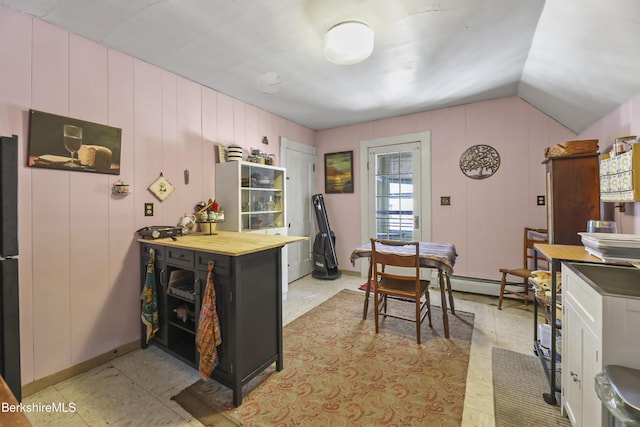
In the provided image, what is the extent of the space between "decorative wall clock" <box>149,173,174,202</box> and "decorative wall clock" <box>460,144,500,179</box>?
11.9 ft

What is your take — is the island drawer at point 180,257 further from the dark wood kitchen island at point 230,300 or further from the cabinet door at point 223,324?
the cabinet door at point 223,324

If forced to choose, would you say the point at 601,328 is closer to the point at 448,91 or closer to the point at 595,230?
the point at 595,230

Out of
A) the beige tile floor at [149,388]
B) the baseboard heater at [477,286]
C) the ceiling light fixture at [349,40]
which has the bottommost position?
the beige tile floor at [149,388]

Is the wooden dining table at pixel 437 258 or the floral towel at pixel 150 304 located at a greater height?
the wooden dining table at pixel 437 258

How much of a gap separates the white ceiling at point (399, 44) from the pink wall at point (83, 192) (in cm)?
20

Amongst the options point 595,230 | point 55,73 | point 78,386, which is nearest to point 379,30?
point 595,230

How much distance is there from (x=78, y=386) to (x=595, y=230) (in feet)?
12.8

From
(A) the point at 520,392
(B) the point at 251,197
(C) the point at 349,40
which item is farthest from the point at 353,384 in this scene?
(C) the point at 349,40

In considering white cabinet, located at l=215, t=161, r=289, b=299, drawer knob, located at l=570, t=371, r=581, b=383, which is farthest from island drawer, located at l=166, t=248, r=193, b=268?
drawer knob, located at l=570, t=371, r=581, b=383

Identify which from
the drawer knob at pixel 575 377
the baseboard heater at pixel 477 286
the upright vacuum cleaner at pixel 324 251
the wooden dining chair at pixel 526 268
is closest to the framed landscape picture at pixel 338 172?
the upright vacuum cleaner at pixel 324 251

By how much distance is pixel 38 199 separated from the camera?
1906mm

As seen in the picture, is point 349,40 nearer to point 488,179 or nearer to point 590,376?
point 590,376

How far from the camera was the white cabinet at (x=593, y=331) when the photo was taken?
1.06 meters

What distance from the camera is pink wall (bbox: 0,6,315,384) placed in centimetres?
185
